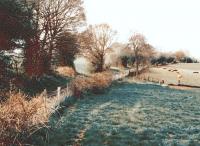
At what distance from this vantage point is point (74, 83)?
37.2 m

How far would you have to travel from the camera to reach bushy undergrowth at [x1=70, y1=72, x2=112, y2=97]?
36.8 metres

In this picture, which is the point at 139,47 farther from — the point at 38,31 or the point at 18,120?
the point at 18,120

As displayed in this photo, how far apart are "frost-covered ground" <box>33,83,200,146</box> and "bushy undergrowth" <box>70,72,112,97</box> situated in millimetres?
1788

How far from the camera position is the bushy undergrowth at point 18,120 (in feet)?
52.3

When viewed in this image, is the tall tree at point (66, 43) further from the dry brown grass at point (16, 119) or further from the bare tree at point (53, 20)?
the dry brown grass at point (16, 119)

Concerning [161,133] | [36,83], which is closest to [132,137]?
[161,133]

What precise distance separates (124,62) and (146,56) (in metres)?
8.88

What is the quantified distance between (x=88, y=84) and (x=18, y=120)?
1000 inches

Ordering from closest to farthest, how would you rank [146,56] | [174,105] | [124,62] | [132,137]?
[132,137]
[174,105]
[146,56]
[124,62]

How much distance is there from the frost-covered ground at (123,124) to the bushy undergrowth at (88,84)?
1.79 metres

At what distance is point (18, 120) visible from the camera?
16.0 metres

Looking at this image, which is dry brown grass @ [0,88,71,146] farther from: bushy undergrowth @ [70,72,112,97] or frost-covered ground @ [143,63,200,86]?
frost-covered ground @ [143,63,200,86]

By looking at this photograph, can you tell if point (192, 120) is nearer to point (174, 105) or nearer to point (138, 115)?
point (138, 115)

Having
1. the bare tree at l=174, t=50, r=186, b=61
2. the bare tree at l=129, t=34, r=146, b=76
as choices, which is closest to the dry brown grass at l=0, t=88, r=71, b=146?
the bare tree at l=129, t=34, r=146, b=76
